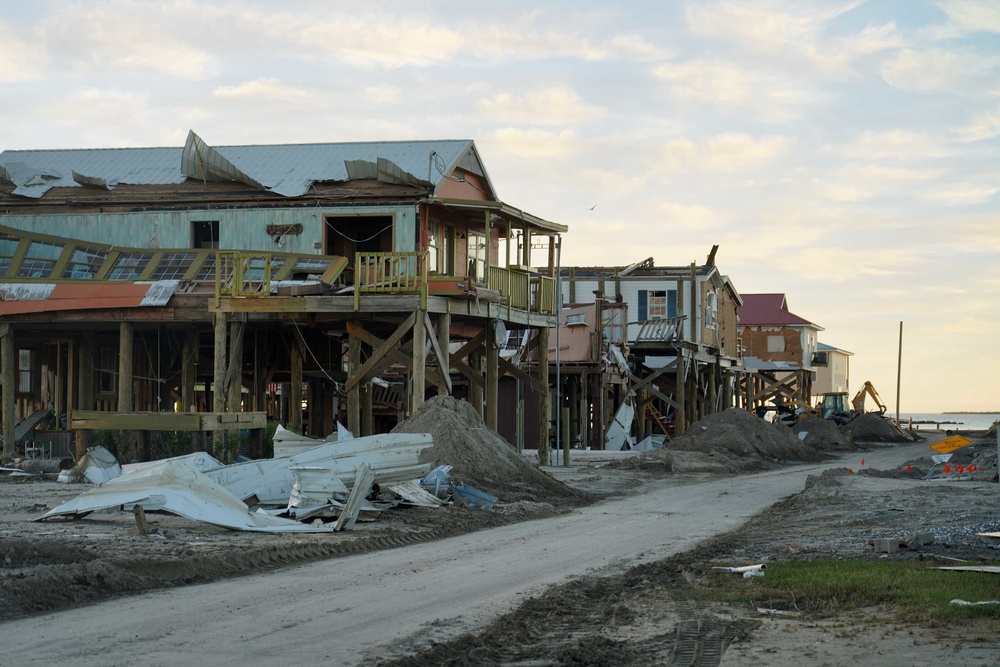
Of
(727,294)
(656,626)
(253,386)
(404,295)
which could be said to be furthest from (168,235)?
(727,294)

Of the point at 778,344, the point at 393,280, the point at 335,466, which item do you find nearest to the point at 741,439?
the point at 393,280

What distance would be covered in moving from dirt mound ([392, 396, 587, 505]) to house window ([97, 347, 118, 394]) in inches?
422

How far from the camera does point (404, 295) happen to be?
84.2 ft

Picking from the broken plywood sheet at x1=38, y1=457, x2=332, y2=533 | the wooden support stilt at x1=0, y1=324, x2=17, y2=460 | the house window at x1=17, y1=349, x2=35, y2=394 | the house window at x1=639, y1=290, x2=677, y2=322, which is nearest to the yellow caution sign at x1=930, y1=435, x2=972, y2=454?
the broken plywood sheet at x1=38, y1=457, x2=332, y2=533

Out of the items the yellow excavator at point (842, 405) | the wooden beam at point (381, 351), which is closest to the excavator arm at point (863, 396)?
the yellow excavator at point (842, 405)

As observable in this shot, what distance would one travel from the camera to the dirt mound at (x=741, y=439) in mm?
39125

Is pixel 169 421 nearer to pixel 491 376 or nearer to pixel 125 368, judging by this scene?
pixel 125 368

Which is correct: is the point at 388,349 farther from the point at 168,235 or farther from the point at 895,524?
the point at 895,524

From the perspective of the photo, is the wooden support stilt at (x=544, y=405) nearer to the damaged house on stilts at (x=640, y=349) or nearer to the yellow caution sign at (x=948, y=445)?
the damaged house on stilts at (x=640, y=349)

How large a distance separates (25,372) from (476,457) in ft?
48.7

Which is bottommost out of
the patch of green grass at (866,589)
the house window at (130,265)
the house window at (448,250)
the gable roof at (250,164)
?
the patch of green grass at (866,589)

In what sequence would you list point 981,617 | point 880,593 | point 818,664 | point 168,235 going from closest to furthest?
point 818,664 → point 981,617 → point 880,593 → point 168,235

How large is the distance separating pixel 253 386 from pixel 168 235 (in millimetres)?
4188

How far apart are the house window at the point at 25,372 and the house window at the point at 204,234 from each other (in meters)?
5.53
